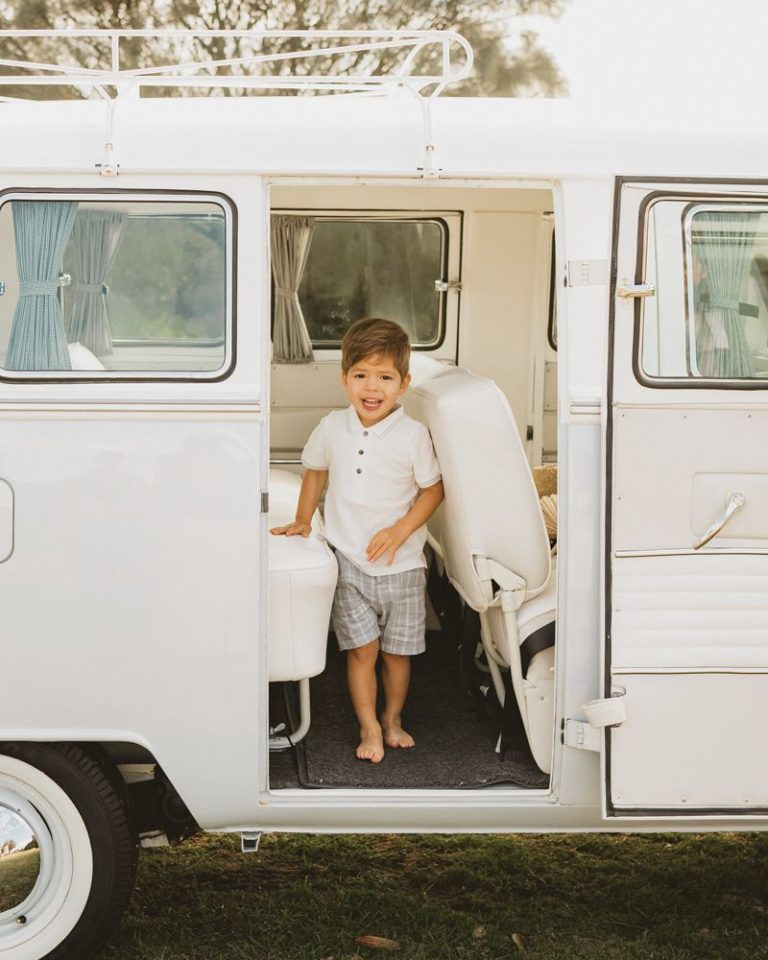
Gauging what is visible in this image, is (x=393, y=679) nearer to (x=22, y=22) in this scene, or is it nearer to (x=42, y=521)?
(x=42, y=521)

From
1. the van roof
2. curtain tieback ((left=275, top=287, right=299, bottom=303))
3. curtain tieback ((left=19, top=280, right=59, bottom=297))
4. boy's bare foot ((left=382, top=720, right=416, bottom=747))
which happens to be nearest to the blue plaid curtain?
curtain tieback ((left=19, top=280, right=59, bottom=297))

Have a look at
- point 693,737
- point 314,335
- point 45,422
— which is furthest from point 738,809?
point 314,335

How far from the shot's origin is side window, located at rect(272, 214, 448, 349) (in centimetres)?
525

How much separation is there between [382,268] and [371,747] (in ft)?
8.07

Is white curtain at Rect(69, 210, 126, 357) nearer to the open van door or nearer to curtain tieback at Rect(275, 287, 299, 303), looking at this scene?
the open van door

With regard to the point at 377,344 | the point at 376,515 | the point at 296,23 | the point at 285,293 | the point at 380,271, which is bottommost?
the point at 376,515

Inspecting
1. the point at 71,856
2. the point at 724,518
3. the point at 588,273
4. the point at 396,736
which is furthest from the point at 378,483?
the point at 71,856

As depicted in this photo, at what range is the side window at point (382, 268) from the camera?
17.2ft

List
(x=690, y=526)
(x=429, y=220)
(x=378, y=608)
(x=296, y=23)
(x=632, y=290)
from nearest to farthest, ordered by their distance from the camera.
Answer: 1. (x=632, y=290)
2. (x=690, y=526)
3. (x=378, y=608)
4. (x=429, y=220)
5. (x=296, y=23)

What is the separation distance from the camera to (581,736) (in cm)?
328

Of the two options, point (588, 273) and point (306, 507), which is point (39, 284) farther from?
point (588, 273)

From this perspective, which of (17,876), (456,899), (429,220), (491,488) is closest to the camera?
(17,876)

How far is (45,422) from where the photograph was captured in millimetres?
3156

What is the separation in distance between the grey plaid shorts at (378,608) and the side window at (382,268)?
5.83 ft
